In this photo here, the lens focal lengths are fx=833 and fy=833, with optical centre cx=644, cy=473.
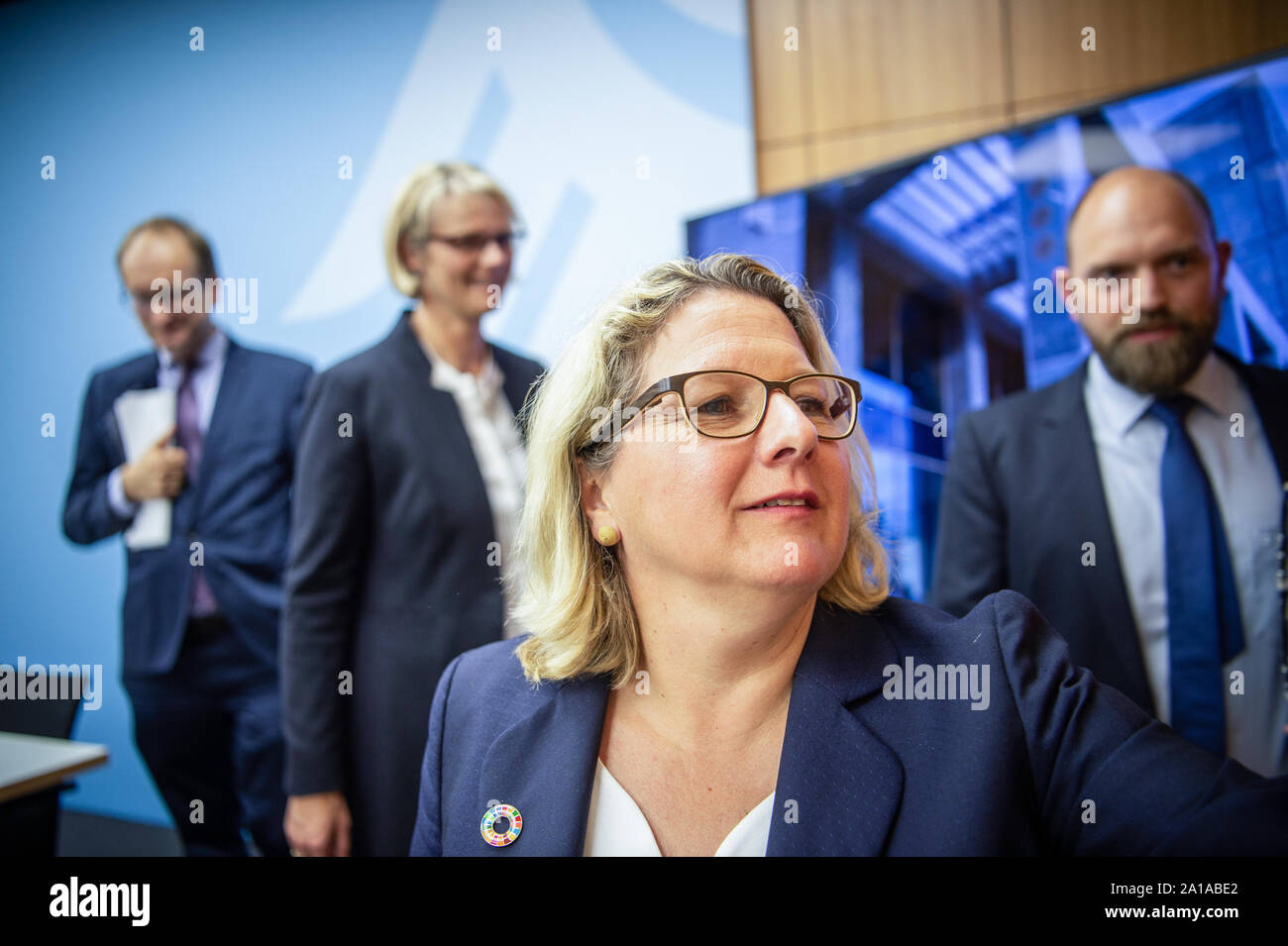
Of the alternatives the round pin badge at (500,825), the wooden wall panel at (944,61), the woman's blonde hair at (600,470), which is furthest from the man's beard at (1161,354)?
the round pin badge at (500,825)

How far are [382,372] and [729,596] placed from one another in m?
1.21

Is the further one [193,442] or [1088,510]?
[193,442]

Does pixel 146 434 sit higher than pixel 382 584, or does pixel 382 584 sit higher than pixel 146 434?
pixel 146 434

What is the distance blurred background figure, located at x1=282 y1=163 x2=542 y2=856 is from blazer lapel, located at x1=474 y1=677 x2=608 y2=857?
62 cm

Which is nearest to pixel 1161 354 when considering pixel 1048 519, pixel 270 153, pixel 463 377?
pixel 1048 519

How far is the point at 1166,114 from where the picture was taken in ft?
6.36

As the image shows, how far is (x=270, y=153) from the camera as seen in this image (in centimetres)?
263

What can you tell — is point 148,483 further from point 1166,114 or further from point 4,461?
point 1166,114

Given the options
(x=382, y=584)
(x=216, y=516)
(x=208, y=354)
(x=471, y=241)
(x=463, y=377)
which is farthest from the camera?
(x=208, y=354)

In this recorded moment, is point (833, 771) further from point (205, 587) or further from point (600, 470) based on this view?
point (205, 587)

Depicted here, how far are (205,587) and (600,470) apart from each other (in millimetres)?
1683

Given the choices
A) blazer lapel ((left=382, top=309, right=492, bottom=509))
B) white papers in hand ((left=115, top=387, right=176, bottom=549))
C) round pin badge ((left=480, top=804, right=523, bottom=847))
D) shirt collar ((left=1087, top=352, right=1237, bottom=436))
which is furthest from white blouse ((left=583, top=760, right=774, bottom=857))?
white papers in hand ((left=115, top=387, right=176, bottom=549))

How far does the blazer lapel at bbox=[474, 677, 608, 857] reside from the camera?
4.51ft

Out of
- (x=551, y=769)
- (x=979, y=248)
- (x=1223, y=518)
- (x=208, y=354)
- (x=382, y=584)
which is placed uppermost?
(x=979, y=248)
